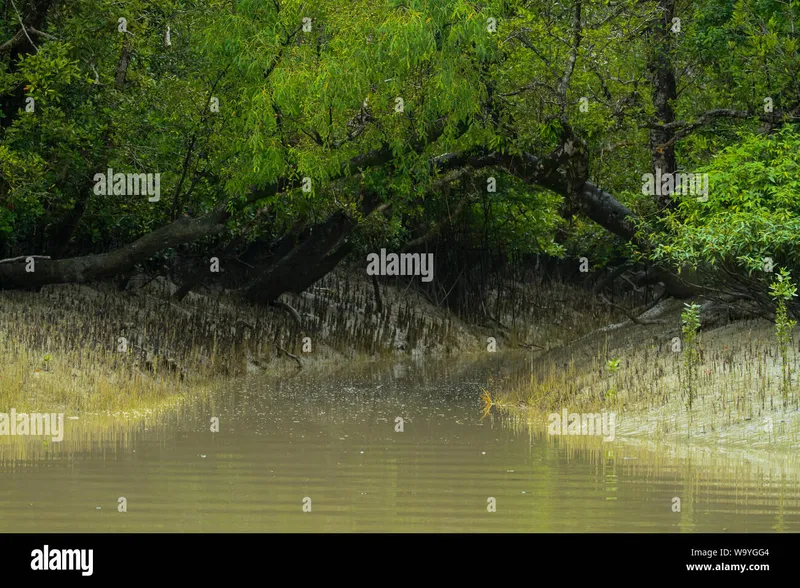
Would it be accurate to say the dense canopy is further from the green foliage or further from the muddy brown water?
the muddy brown water

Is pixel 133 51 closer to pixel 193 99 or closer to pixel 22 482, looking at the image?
pixel 193 99

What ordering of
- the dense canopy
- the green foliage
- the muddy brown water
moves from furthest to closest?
the dense canopy, the green foliage, the muddy brown water

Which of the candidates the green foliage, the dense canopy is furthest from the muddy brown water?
the dense canopy

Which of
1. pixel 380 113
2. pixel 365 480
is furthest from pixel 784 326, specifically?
pixel 380 113

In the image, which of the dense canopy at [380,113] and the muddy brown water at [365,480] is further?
the dense canopy at [380,113]

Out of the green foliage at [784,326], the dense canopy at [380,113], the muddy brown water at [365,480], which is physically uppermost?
the dense canopy at [380,113]

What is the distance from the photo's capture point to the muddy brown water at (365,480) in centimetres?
869

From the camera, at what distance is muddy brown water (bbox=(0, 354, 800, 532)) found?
8.69m

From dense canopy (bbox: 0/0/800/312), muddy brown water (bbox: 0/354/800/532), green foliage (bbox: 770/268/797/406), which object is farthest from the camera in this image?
dense canopy (bbox: 0/0/800/312)

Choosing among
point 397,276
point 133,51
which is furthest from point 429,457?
point 397,276

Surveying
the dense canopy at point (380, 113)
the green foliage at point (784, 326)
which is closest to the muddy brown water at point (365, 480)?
the green foliage at point (784, 326)

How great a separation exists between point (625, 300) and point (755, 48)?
767 inches

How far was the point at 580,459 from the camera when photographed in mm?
11945

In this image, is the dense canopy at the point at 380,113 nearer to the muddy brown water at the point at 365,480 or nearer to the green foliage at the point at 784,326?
the green foliage at the point at 784,326
